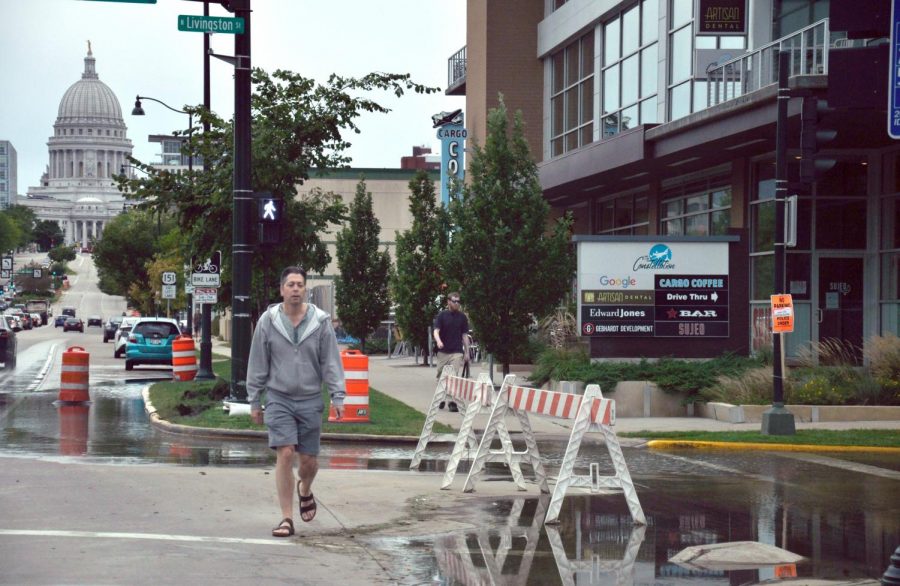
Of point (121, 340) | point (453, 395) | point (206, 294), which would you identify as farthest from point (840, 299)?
point (121, 340)

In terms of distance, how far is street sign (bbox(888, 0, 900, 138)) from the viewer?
771 cm

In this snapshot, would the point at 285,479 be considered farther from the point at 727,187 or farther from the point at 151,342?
the point at 151,342

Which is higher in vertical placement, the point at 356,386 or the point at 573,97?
the point at 573,97

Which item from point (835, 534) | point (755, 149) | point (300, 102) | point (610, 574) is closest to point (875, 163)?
point (755, 149)

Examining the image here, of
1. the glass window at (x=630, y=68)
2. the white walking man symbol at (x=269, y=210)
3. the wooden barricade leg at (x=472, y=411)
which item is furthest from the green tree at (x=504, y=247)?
the wooden barricade leg at (x=472, y=411)

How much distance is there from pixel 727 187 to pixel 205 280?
38.2 feet

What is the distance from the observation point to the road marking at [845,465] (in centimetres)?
1435

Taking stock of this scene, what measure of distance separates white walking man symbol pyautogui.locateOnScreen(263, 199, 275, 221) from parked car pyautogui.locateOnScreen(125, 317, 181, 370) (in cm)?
2055

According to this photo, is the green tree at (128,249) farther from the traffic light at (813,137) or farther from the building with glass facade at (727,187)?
the traffic light at (813,137)

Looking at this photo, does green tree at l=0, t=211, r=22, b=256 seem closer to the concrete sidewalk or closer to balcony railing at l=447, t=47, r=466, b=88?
balcony railing at l=447, t=47, r=466, b=88

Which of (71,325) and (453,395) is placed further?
(71,325)

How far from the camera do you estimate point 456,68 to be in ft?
150

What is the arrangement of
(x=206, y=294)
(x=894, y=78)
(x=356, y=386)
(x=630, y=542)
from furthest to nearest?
(x=206, y=294) < (x=356, y=386) < (x=630, y=542) < (x=894, y=78)

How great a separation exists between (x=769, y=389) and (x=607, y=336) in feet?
11.9
